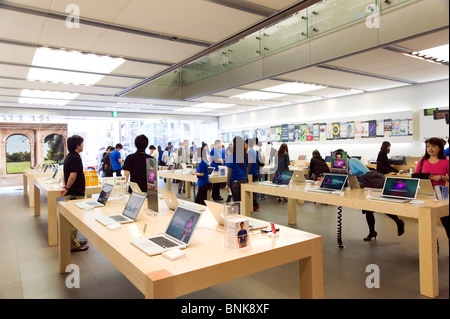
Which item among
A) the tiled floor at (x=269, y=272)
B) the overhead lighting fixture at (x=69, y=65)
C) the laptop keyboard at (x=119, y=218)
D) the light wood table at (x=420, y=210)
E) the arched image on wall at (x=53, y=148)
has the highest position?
the overhead lighting fixture at (x=69, y=65)

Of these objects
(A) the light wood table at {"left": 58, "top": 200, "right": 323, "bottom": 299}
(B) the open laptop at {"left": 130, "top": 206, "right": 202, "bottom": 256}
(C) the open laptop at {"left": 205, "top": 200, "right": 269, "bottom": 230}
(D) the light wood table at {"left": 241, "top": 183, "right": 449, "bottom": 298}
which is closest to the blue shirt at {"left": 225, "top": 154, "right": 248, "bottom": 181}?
(D) the light wood table at {"left": 241, "top": 183, "right": 449, "bottom": 298}

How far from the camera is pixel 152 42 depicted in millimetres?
4711

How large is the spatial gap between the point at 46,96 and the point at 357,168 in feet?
28.5

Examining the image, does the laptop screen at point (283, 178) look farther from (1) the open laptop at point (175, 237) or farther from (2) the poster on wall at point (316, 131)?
(2) the poster on wall at point (316, 131)

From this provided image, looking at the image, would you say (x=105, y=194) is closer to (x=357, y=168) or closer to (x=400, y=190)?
(x=400, y=190)

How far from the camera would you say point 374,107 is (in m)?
9.07

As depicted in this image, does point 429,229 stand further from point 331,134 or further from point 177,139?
point 177,139

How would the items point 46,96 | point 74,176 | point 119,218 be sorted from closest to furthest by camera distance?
point 119,218 → point 74,176 → point 46,96

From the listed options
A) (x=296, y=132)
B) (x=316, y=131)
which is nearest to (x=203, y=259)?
(x=316, y=131)

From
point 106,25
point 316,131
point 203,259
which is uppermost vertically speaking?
point 106,25

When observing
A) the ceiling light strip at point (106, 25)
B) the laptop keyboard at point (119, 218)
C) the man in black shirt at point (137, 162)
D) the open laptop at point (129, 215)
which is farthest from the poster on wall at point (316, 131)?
the laptop keyboard at point (119, 218)

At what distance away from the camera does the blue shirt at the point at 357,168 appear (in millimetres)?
4566

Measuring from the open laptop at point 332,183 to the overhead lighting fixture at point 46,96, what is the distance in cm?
750

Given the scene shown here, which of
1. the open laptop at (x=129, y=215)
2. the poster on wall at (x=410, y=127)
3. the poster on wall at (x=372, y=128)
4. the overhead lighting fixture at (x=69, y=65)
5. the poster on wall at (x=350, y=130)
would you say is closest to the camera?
the open laptop at (x=129, y=215)
